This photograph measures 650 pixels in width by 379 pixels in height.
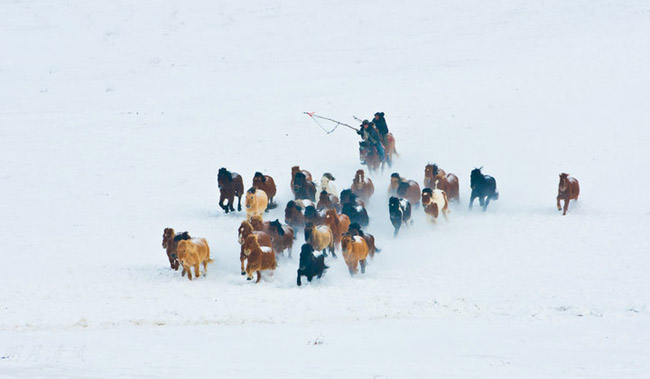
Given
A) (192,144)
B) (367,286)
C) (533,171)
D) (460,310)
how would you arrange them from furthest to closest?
(192,144) < (533,171) < (367,286) < (460,310)

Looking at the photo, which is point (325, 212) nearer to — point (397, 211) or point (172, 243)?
point (397, 211)

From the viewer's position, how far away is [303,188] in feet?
70.5

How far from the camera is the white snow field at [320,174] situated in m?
11.6

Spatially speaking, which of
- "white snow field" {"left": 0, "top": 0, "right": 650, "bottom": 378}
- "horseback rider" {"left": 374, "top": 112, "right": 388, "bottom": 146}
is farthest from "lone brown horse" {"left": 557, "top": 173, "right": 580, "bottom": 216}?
"horseback rider" {"left": 374, "top": 112, "right": 388, "bottom": 146}

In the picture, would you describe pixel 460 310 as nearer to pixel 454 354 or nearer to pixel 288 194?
pixel 454 354

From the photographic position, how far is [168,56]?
41562mm

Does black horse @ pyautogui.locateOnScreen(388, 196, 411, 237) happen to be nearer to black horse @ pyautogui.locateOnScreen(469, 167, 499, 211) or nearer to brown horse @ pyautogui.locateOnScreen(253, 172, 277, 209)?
black horse @ pyautogui.locateOnScreen(469, 167, 499, 211)

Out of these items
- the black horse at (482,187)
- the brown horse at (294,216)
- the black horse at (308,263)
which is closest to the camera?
the black horse at (308,263)

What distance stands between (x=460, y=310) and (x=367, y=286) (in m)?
2.34

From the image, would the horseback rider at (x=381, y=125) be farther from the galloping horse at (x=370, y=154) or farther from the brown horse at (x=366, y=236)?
the brown horse at (x=366, y=236)

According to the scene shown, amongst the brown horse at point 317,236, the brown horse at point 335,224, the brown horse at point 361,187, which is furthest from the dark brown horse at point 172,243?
A: the brown horse at point 361,187

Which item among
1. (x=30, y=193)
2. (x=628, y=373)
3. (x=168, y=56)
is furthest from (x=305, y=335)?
(x=168, y=56)

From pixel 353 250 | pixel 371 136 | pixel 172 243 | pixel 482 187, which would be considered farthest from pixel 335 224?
pixel 371 136

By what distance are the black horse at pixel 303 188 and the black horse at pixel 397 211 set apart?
2925mm
